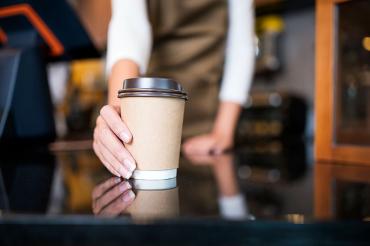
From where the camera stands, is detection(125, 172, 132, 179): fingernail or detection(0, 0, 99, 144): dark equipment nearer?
detection(125, 172, 132, 179): fingernail

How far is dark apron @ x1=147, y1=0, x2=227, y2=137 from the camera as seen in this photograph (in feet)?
3.93

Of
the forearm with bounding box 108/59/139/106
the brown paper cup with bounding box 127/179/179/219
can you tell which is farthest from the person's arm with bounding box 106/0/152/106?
the brown paper cup with bounding box 127/179/179/219

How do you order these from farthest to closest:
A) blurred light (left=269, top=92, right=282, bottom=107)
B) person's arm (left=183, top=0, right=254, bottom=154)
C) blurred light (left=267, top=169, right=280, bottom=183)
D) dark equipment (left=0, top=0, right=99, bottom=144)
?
1. blurred light (left=269, top=92, right=282, bottom=107)
2. person's arm (left=183, top=0, right=254, bottom=154)
3. dark equipment (left=0, top=0, right=99, bottom=144)
4. blurred light (left=267, top=169, right=280, bottom=183)

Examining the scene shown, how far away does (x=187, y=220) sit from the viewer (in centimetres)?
36

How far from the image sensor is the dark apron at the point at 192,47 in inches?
47.2

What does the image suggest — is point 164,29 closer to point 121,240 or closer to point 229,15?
point 229,15

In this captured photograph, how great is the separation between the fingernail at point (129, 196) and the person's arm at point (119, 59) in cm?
9

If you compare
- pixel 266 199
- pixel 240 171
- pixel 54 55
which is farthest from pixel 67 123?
pixel 266 199

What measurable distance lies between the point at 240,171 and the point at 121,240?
1.38 feet

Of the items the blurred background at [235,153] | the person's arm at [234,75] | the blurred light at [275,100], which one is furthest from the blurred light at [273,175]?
the blurred light at [275,100]

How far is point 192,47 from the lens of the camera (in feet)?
4.05

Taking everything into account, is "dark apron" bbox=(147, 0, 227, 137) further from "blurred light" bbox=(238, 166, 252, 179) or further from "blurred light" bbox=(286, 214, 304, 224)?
"blurred light" bbox=(286, 214, 304, 224)

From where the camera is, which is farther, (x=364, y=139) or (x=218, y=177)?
(x=364, y=139)

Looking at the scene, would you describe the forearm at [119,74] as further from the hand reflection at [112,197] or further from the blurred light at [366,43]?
the blurred light at [366,43]
